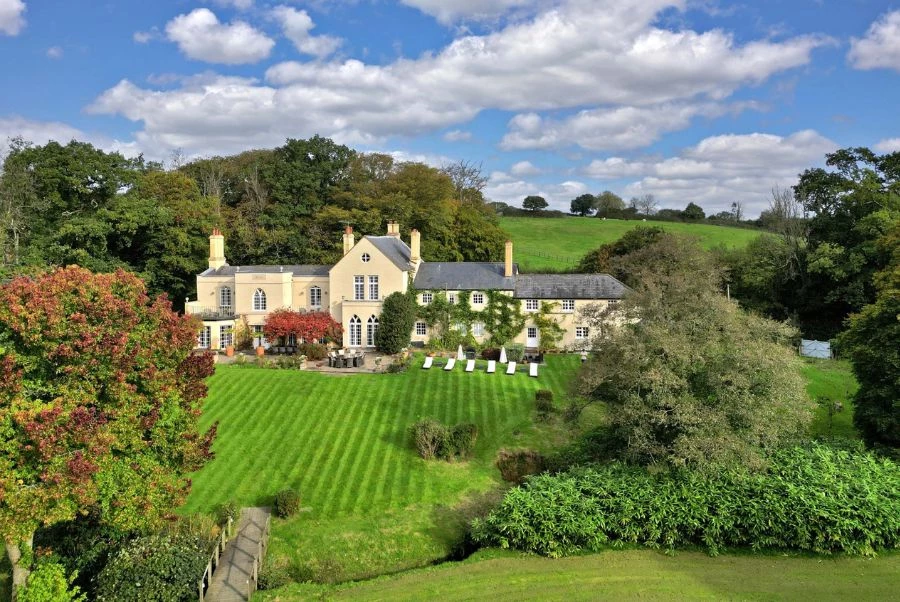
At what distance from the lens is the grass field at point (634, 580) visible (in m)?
14.3

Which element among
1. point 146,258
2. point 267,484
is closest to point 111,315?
point 267,484

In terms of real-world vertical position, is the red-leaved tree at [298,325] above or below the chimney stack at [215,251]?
below

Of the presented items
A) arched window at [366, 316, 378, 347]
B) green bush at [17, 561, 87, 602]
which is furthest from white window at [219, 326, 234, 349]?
green bush at [17, 561, 87, 602]

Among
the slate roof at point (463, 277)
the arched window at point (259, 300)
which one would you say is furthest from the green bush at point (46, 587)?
the slate roof at point (463, 277)

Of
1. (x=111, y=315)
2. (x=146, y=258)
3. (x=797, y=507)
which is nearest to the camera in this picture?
(x=111, y=315)

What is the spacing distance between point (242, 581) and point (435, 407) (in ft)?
43.7

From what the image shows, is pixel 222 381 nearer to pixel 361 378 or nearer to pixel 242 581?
pixel 361 378

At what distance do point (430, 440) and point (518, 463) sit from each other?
3.67 metres

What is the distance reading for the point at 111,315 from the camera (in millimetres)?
13562

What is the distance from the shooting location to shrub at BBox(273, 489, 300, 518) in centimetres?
1847

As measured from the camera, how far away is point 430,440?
22.5 m

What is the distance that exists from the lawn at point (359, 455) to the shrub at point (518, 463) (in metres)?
0.43

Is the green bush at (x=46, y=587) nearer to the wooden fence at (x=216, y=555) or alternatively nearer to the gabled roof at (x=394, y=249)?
the wooden fence at (x=216, y=555)

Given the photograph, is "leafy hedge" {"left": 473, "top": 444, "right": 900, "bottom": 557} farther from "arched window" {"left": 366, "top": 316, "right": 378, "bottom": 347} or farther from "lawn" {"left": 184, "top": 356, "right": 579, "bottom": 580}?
"arched window" {"left": 366, "top": 316, "right": 378, "bottom": 347}
